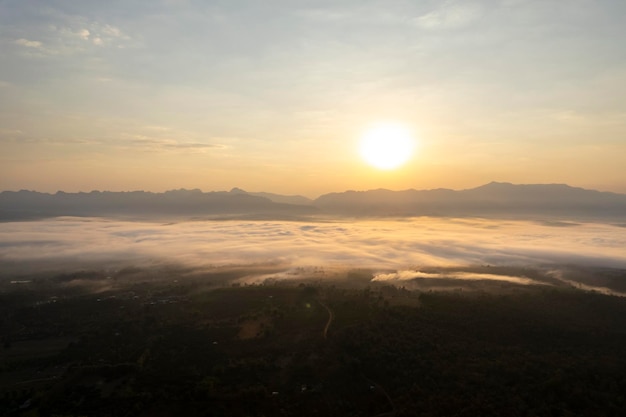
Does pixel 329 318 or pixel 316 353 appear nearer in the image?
pixel 316 353

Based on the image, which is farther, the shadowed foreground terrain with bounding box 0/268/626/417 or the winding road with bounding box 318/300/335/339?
the winding road with bounding box 318/300/335/339

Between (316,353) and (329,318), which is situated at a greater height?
(329,318)

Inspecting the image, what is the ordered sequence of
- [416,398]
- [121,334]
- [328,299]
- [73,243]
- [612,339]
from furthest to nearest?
[73,243]
[328,299]
[121,334]
[612,339]
[416,398]

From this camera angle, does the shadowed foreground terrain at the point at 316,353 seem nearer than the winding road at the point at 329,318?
Yes

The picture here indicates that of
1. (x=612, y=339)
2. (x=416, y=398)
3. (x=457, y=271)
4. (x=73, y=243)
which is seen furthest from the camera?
(x=73, y=243)

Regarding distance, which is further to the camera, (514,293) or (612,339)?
(514,293)

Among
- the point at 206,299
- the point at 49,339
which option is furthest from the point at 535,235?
the point at 49,339

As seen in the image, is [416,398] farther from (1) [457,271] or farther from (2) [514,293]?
Result: (1) [457,271]
